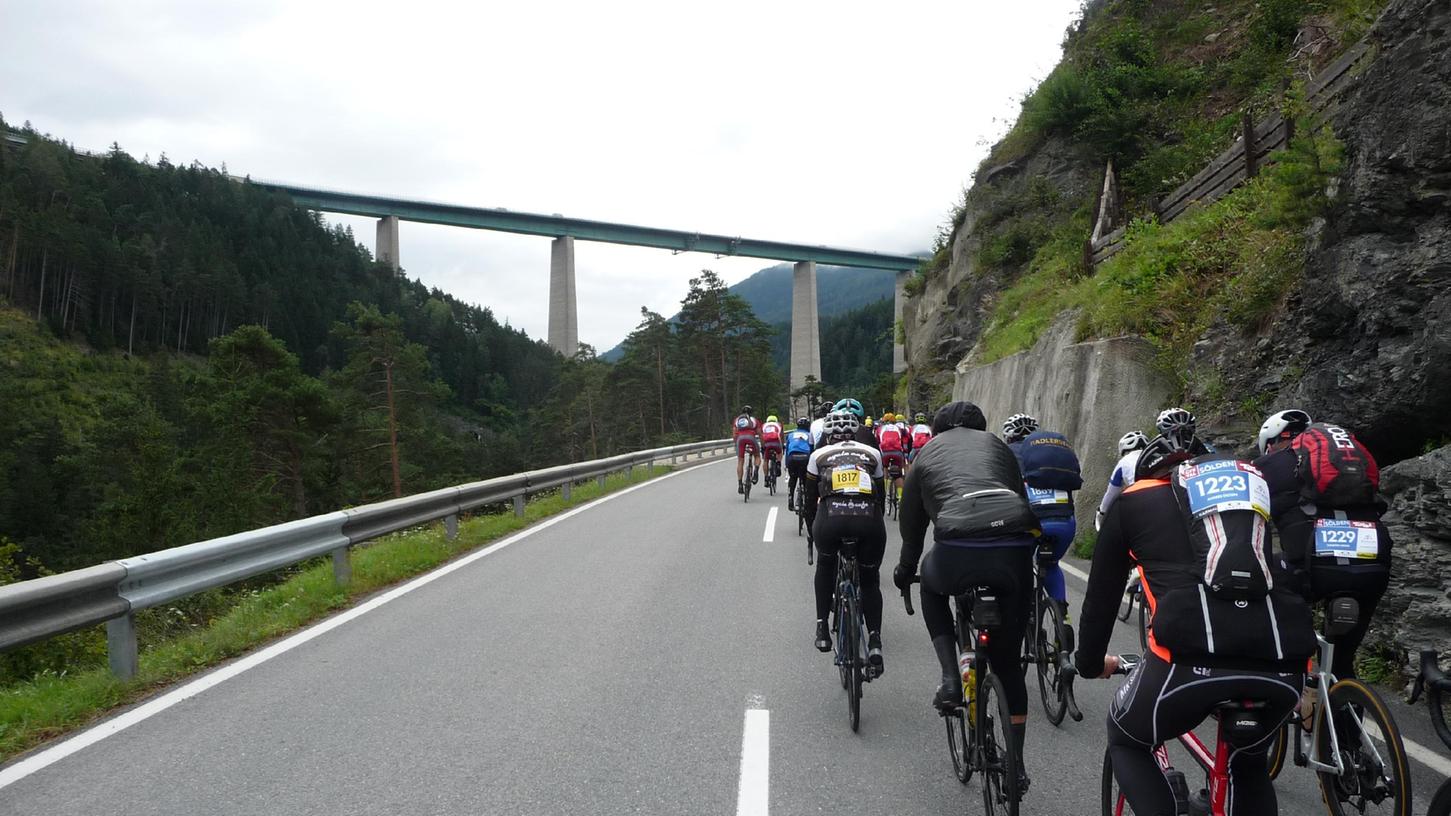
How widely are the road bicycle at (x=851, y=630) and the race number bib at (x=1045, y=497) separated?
1.47m

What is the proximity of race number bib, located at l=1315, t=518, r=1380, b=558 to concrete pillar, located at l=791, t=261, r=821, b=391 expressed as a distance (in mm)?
77483

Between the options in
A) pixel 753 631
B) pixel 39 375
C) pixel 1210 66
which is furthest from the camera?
pixel 39 375

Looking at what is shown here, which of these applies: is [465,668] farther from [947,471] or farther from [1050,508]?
[1050,508]

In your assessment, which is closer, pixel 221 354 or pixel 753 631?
pixel 753 631

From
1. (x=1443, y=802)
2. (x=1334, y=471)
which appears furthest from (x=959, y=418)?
(x=1443, y=802)

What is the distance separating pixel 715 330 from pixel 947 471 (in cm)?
6358

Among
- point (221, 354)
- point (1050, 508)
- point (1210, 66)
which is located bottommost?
point (1050, 508)

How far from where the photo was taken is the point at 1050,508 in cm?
589

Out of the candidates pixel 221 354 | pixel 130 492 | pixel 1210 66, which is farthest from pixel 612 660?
pixel 130 492

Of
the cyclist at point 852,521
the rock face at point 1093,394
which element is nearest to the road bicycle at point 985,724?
the cyclist at point 852,521

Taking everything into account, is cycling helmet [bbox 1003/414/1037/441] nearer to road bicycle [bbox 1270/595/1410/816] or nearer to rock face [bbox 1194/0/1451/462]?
road bicycle [bbox 1270/595/1410/816]

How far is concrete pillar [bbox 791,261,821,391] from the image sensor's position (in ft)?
270

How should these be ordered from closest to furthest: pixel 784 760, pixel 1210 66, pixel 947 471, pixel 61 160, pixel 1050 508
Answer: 1. pixel 947 471
2. pixel 784 760
3. pixel 1050 508
4. pixel 1210 66
5. pixel 61 160

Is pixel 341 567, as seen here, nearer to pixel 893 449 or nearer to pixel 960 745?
pixel 960 745
